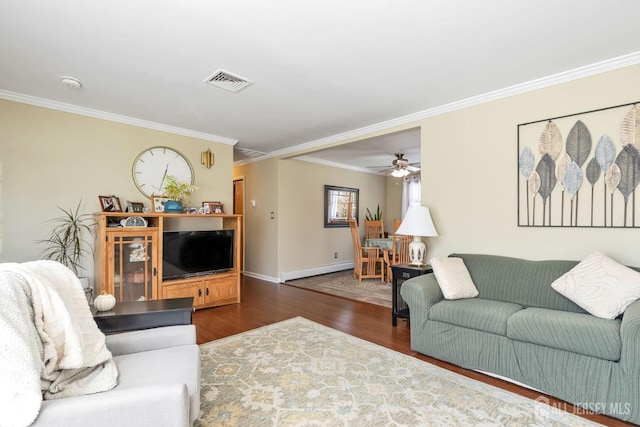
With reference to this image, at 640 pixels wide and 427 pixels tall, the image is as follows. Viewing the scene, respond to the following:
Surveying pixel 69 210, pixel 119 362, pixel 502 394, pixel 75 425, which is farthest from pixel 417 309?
pixel 69 210

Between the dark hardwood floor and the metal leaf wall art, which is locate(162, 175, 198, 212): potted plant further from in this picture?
the metal leaf wall art

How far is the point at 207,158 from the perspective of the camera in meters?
4.55


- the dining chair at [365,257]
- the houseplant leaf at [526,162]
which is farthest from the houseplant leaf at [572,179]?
the dining chair at [365,257]

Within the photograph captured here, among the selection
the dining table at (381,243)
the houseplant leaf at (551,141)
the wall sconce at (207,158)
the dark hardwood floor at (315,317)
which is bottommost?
the dark hardwood floor at (315,317)

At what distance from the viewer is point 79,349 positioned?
1264 mm

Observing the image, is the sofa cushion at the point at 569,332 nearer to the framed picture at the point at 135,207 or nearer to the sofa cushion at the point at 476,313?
the sofa cushion at the point at 476,313

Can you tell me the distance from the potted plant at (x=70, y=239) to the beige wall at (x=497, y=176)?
3889mm

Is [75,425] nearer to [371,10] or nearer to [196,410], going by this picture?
[196,410]

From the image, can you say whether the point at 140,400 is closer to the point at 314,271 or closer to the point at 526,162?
the point at 526,162

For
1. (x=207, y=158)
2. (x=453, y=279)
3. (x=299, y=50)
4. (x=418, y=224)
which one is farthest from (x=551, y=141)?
(x=207, y=158)

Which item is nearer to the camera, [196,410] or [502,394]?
[196,410]

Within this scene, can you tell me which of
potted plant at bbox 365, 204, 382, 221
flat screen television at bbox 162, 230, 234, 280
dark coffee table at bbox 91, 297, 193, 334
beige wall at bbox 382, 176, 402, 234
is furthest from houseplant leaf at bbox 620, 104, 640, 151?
beige wall at bbox 382, 176, 402, 234

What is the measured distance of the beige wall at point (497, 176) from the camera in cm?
250

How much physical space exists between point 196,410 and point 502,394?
1866mm
